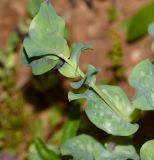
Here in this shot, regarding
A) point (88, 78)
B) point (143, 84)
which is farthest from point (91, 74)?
point (143, 84)

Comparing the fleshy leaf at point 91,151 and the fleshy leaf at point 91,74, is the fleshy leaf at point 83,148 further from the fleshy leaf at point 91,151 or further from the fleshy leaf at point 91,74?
the fleshy leaf at point 91,74

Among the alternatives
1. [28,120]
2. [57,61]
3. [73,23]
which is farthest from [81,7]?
[57,61]

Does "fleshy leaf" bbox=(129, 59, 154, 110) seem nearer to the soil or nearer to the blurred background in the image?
the blurred background

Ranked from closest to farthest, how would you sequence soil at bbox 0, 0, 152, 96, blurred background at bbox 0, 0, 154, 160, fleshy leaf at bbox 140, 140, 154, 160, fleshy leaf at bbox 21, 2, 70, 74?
fleshy leaf at bbox 21, 2, 70, 74 < fleshy leaf at bbox 140, 140, 154, 160 < blurred background at bbox 0, 0, 154, 160 < soil at bbox 0, 0, 152, 96

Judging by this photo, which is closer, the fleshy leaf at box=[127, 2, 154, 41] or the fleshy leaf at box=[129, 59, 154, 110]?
the fleshy leaf at box=[129, 59, 154, 110]

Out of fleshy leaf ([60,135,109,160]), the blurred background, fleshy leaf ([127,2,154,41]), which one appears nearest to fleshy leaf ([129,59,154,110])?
fleshy leaf ([60,135,109,160])

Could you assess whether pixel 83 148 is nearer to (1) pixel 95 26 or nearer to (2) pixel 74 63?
(2) pixel 74 63

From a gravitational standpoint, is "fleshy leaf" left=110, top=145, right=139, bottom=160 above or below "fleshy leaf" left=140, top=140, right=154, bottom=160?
below
